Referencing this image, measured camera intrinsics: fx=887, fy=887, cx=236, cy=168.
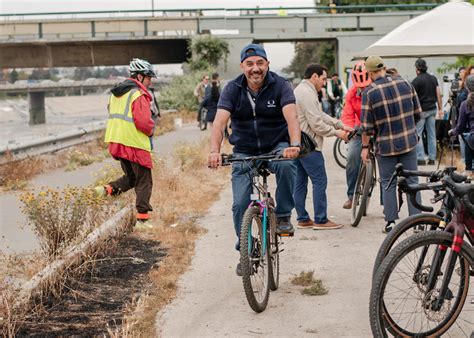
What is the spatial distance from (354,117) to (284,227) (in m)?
4.59

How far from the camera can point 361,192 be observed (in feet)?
33.7

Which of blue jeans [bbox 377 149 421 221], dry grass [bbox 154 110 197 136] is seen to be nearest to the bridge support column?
dry grass [bbox 154 110 197 136]

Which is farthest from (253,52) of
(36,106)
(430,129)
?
(36,106)

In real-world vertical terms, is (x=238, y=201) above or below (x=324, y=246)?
above

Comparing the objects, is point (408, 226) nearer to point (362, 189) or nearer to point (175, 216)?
point (362, 189)

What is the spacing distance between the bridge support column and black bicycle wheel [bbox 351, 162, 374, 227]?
277 ft

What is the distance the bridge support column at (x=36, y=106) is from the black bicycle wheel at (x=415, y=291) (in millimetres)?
89199

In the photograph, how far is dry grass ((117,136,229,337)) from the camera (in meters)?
6.57

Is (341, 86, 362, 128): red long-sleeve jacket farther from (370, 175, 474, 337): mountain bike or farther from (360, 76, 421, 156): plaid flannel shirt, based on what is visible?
(370, 175, 474, 337): mountain bike

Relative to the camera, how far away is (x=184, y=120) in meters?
37.6

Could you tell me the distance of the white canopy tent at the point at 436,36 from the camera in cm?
1535

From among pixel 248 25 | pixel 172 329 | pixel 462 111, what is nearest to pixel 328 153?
pixel 462 111

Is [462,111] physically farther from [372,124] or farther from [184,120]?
[184,120]

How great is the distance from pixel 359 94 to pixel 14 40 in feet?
157
